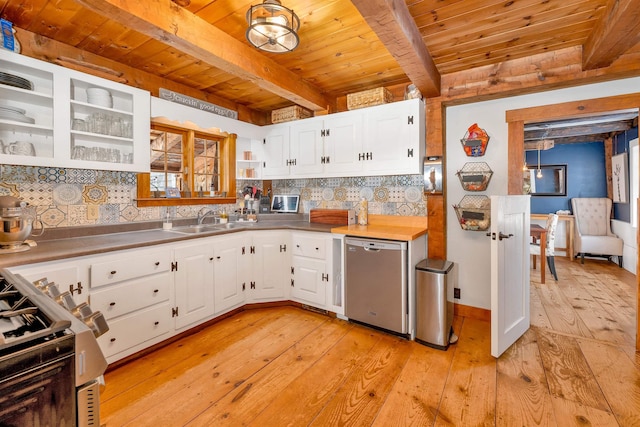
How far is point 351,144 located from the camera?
3303mm

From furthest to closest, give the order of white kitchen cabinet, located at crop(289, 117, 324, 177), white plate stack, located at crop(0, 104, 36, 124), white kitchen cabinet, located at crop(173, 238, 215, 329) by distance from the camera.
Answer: white kitchen cabinet, located at crop(289, 117, 324, 177), white kitchen cabinet, located at crop(173, 238, 215, 329), white plate stack, located at crop(0, 104, 36, 124)

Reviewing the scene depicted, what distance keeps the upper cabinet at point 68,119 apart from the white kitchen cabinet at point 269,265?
4.37ft

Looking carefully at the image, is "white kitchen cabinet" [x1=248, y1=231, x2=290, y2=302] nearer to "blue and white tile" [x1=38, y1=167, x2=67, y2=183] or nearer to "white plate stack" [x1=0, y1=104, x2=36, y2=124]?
"blue and white tile" [x1=38, y1=167, x2=67, y2=183]

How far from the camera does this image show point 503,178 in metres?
2.86

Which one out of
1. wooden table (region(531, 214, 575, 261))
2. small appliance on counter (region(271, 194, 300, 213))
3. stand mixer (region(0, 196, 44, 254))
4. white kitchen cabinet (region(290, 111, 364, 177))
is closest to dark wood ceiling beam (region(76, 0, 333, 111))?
white kitchen cabinet (region(290, 111, 364, 177))

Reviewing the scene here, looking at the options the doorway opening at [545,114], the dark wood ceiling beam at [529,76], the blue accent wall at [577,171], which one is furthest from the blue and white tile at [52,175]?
the blue accent wall at [577,171]

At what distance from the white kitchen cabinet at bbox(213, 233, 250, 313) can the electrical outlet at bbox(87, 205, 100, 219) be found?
1041 millimetres

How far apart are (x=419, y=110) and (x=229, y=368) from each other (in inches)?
110

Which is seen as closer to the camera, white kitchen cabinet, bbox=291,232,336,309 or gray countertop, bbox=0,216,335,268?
gray countertop, bbox=0,216,335,268

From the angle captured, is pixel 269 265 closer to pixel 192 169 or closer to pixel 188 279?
pixel 188 279

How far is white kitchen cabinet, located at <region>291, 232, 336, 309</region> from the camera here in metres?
3.06

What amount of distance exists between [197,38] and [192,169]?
1.68 m

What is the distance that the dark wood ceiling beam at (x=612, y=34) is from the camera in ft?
5.48

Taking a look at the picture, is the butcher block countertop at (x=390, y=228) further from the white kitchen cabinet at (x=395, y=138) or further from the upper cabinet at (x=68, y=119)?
the upper cabinet at (x=68, y=119)
